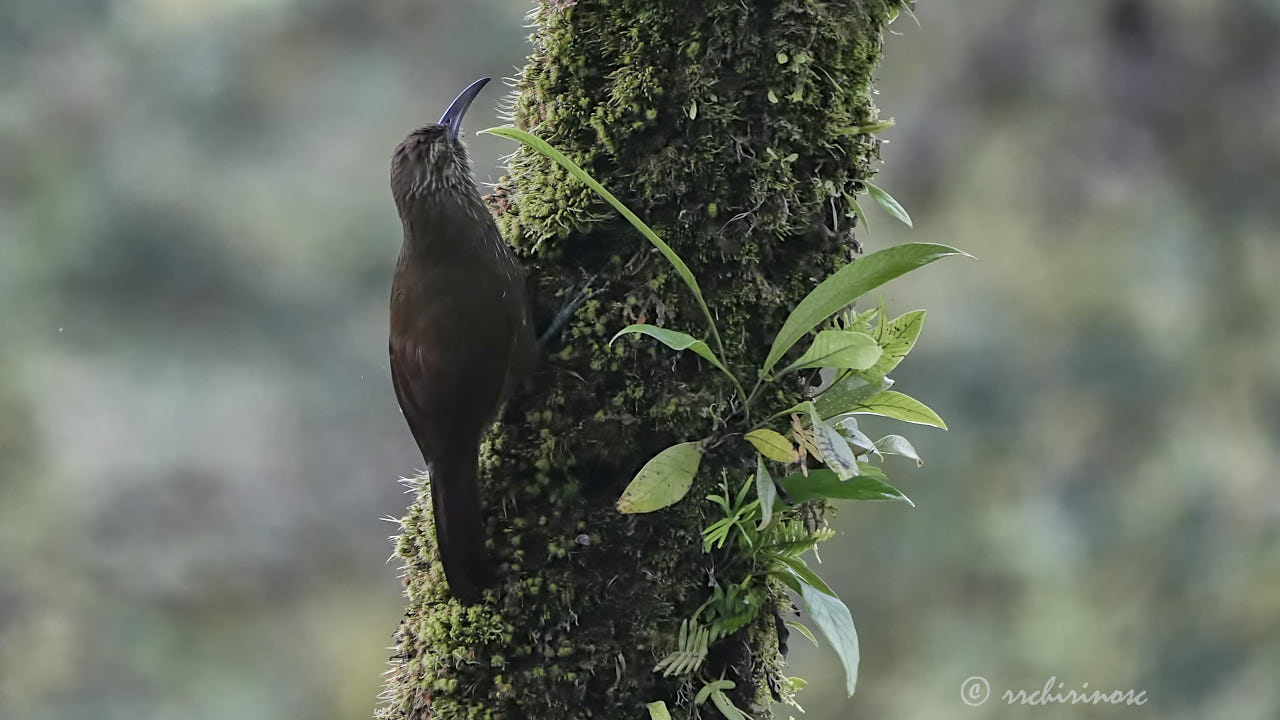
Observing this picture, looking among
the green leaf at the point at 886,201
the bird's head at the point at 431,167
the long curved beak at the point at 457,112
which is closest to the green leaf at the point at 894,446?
the green leaf at the point at 886,201

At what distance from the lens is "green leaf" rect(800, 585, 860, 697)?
1.20 meters

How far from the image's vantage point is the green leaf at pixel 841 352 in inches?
49.0

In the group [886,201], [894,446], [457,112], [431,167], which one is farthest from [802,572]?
[457,112]

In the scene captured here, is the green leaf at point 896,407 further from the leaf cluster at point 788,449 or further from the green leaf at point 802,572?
the green leaf at point 802,572

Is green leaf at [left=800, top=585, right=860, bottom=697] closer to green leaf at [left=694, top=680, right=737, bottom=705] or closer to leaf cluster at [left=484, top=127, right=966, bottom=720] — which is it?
leaf cluster at [left=484, top=127, right=966, bottom=720]

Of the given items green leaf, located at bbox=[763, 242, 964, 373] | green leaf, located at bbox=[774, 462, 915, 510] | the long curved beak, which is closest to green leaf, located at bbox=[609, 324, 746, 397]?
green leaf, located at bbox=[763, 242, 964, 373]

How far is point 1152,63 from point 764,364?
10.7ft

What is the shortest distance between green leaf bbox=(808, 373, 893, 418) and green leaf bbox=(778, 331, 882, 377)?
0.04 m

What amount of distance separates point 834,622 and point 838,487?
0.17 m

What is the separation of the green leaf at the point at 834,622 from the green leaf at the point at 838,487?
0.12 meters

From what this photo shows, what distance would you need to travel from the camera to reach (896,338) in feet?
4.48

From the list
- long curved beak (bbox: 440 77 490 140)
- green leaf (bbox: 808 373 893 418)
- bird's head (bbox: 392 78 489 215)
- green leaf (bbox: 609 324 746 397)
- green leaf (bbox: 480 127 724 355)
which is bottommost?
green leaf (bbox: 808 373 893 418)

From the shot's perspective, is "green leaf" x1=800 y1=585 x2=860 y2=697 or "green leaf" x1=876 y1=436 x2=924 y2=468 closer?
"green leaf" x1=800 y1=585 x2=860 y2=697

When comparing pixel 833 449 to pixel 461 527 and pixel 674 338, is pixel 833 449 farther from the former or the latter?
pixel 461 527
